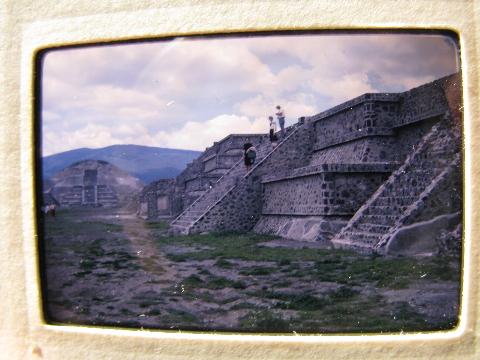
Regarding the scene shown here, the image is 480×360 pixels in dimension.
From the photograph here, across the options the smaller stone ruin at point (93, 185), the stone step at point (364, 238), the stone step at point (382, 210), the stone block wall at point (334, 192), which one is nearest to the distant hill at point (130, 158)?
the smaller stone ruin at point (93, 185)

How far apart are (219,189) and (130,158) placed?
997 millimetres

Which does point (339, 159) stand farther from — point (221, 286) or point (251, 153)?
point (221, 286)

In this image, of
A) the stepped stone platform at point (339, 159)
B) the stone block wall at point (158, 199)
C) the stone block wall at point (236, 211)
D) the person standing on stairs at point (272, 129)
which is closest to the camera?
the stepped stone platform at point (339, 159)

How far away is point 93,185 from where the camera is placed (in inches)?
126

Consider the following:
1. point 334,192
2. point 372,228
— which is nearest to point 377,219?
point 372,228

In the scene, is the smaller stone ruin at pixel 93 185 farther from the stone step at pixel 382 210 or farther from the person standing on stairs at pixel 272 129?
the stone step at pixel 382 210

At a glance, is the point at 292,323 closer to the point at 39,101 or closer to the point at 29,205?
the point at 29,205

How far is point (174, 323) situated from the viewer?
9.12 feet

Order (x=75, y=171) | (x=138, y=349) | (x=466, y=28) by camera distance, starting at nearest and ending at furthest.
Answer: (x=466, y=28)
(x=138, y=349)
(x=75, y=171)

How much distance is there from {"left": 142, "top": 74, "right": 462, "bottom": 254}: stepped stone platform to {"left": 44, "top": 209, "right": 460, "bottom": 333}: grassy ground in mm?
259

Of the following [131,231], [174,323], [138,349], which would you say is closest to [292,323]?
[174,323]

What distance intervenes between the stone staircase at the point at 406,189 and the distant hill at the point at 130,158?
146 cm

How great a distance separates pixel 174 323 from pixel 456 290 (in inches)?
73.8

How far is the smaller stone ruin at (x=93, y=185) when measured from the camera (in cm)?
296
